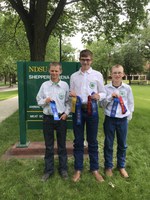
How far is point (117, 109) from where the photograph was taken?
15.1 feet

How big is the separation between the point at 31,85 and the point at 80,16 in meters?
9.96

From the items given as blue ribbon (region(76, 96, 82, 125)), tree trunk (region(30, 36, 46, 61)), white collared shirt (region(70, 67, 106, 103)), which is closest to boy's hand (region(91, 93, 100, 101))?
white collared shirt (region(70, 67, 106, 103))

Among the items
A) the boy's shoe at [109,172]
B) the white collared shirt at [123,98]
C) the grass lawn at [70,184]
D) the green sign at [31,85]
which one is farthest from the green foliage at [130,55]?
the boy's shoe at [109,172]

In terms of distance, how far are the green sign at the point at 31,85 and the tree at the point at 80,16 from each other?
3.92m

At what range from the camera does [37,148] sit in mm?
5762

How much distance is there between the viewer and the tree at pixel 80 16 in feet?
30.9

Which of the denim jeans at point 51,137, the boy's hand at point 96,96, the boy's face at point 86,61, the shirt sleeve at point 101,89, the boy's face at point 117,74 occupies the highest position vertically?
the boy's face at point 86,61

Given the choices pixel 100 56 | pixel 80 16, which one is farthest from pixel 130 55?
pixel 80 16

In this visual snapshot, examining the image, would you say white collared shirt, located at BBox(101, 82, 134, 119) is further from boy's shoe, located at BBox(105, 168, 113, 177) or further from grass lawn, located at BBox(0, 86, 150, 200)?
grass lawn, located at BBox(0, 86, 150, 200)

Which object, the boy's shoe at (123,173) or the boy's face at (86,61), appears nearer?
the boy's face at (86,61)

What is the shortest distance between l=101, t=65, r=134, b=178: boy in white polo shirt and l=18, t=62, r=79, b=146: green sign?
4.43ft

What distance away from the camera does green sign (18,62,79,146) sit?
562cm

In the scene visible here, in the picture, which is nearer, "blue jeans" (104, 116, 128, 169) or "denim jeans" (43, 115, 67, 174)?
"denim jeans" (43, 115, 67, 174)

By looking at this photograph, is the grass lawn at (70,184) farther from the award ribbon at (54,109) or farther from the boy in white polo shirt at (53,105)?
the award ribbon at (54,109)
